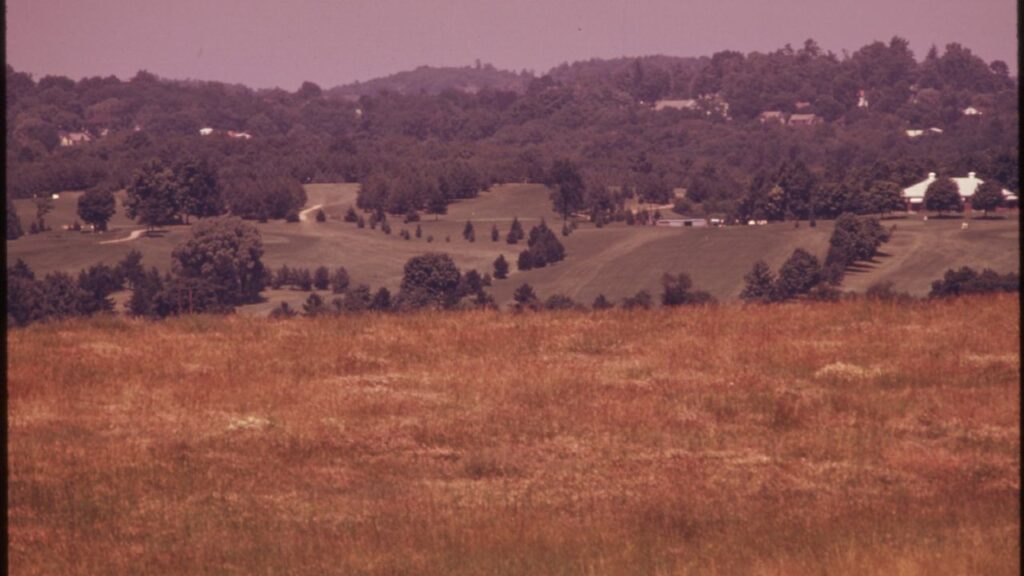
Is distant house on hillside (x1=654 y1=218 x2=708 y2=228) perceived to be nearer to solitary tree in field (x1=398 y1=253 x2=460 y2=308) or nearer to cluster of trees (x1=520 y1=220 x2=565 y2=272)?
cluster of trees (x1=520 y1=220 x2=565 y2=272)

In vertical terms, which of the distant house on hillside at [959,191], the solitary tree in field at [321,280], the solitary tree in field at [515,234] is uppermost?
the distant house on hillside at [959,191]

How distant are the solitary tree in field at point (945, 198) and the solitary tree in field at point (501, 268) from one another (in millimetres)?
37515

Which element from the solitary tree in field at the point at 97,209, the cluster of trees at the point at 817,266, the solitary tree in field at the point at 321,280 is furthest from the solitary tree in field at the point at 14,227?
the cluster of trees at the point at 817,266

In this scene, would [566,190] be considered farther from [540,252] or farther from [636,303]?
[636,303]

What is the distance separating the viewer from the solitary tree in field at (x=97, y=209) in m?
106

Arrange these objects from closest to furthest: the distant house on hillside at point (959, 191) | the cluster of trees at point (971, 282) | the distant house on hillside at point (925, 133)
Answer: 1. the cluster of trees at point (971, 282)
2. the distant house on hillside at point (959, 191)
3. the distant house on hillside at point (925, 133)

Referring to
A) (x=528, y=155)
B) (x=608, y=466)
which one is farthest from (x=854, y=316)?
(x=528, y=155)

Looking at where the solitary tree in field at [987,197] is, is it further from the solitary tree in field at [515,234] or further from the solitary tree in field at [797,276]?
the solitary tree in field at [515,234]

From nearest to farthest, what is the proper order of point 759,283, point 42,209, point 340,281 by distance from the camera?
point 759,283 → point 340,281 → point 42,209

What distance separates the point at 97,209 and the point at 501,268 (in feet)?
124

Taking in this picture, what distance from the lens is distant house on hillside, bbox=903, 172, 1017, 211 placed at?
104 meters

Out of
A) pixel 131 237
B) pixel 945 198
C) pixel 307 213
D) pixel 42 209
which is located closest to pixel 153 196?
pixel 131 237

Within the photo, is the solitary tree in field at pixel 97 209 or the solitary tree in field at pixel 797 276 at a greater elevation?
the solitary tree in field at pixel 97 209

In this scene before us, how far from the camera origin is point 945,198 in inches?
4146
